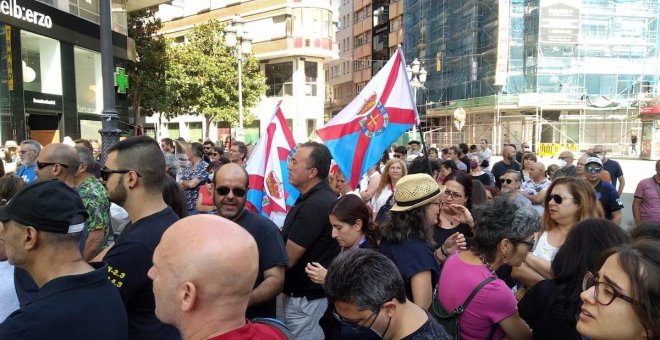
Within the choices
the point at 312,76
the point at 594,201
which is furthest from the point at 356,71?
the point at 594,201

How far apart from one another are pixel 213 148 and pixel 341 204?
757cm

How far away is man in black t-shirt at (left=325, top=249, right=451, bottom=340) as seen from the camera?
2.02m

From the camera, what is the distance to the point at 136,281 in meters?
2.28

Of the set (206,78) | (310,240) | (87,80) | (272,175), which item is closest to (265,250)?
(310,240)

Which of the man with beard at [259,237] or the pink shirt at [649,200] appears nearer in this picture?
the man with beard at [259,237]

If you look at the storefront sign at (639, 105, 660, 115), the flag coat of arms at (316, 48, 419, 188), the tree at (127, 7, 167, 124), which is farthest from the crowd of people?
the storefront sign at (639, 105, 660, 115)

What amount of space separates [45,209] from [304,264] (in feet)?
6.04

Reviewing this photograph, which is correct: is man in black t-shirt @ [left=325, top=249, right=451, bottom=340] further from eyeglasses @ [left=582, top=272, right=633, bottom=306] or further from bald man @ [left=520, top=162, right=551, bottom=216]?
bald man @ [left=520, top=162, right=551, bottom=216]

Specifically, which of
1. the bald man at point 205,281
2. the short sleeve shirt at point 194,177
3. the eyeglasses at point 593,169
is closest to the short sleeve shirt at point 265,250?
the bald man at point 205,281

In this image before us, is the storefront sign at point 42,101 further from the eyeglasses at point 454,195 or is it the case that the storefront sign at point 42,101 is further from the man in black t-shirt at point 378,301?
the man in black t-shirt at point 378,301

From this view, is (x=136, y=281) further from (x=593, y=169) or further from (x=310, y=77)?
(x=310, y=77)

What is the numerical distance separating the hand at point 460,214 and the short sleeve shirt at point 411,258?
1.15m

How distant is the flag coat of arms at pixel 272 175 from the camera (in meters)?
5.71

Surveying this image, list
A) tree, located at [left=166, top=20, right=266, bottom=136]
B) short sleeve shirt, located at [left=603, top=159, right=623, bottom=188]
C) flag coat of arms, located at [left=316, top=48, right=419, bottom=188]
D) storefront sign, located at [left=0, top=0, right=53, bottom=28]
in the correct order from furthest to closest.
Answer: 1. tree, located at [left=166, top=20, right=266, bottom=136]
2. storefront sign, located at [left=0, top=0, right=53, bottom=28]
3. short sleeve shirt, located at [left=603, top=159, right=623, bottom=188]
4. flag coat of arms, located at [left=316, top=48, right=419, bottom=188]
